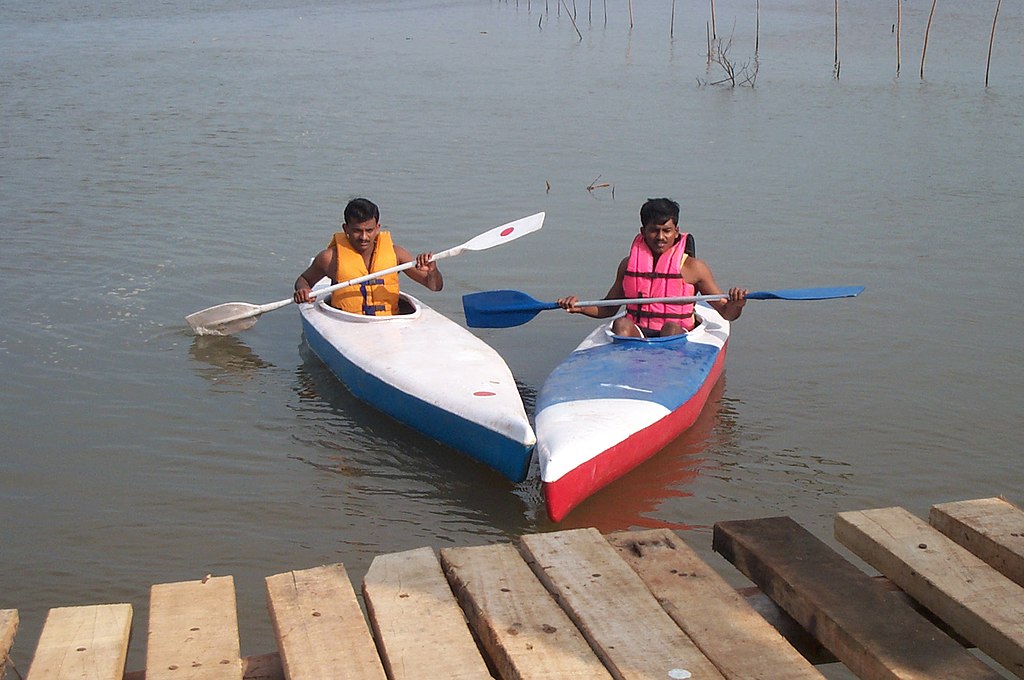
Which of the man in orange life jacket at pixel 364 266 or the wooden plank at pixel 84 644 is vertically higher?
the man in orange life jacket at pixel 364 266

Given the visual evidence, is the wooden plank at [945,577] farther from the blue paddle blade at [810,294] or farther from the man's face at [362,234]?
the man's face at [362,234]

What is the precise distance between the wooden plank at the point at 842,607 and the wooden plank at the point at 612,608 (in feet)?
1.05

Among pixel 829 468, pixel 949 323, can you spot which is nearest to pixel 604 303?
pixel 829 468

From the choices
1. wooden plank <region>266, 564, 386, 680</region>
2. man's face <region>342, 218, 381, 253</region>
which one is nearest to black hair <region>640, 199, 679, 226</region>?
man's face <region>342, 218, 381, 253</region>

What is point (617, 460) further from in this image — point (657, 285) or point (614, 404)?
point (657, 285)

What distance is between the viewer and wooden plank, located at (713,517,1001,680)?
2.44 meters

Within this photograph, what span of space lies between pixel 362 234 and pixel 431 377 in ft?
4.42

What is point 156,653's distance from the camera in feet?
8.19

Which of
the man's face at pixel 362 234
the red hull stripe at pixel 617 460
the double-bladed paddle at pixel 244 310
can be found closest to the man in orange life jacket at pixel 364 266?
the man's face at pixel 362 234

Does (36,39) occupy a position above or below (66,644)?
above

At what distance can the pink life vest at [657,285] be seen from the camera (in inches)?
233

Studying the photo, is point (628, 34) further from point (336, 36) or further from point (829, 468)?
point (829, 468)

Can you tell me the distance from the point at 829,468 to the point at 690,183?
20.3ft

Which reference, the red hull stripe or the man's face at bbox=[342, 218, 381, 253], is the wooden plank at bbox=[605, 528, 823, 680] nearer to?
the red hull stripe
